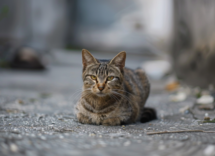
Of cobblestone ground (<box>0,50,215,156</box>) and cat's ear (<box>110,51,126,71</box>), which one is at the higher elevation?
cat's ear (<box>110,51,126,71</box>)

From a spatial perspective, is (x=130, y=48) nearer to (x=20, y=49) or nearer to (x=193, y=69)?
(x=20, y=49)

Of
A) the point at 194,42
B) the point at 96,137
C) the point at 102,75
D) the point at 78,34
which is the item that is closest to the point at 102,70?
the point at 102,75

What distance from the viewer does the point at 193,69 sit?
543 centimetres

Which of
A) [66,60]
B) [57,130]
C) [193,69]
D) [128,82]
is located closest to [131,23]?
[66,60]

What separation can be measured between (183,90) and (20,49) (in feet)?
22.2

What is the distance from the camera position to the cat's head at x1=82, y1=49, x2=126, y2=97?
2750 mm

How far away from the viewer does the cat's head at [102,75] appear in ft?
9.02

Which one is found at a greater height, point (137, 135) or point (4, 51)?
point (4, 51)

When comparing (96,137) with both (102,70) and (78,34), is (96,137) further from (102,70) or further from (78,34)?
(78,34)

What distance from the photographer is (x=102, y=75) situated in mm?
2824

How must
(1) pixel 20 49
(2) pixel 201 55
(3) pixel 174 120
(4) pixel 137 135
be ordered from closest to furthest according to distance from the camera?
(4) pixel 137 135, (3) pixel 174 120, (2) pixel 201 55, (1) pixel 20 49

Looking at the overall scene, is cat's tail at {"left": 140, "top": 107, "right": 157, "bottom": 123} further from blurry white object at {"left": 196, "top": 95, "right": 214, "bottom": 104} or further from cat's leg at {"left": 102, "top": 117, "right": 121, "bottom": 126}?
blurry white object at {"left": 196, "top": 95, "right": 214, "bottom": 104}

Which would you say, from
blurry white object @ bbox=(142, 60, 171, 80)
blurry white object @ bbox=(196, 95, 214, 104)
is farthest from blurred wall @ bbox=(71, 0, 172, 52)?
blurry white object @ bbox=(196, 95, 214, 104)

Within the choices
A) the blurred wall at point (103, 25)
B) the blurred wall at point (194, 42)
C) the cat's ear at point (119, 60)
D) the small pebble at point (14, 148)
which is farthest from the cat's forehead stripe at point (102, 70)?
the blurred wall at point (103, 25)
